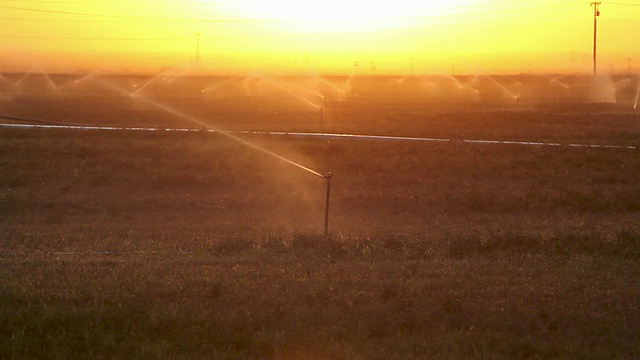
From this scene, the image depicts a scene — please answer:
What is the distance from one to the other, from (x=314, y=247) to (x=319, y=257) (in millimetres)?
857

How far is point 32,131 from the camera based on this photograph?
104ft

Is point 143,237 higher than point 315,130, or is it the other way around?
point 315,130

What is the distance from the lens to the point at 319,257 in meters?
10.3

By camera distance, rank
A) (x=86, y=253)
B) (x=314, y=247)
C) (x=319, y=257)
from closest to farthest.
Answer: (x=319, y=257), (x=314, y=247), (x=86, y=253)

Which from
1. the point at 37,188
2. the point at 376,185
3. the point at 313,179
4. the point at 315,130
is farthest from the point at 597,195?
the point at 315,130

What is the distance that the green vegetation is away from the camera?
6.75 meters

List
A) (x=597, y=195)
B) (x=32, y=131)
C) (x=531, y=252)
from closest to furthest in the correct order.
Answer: (x=531, y=252)
(x=597, y=195)
(x=32, y=131)

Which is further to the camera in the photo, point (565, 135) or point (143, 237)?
point (565, 135)

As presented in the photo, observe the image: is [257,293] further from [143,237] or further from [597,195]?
[597,195]

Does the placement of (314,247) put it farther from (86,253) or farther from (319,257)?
(86,253)

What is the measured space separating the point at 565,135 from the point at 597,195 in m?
16.1

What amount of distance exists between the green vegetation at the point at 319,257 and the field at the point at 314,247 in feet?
0.11

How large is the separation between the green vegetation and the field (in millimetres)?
33

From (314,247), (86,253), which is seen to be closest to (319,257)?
(314,247)
